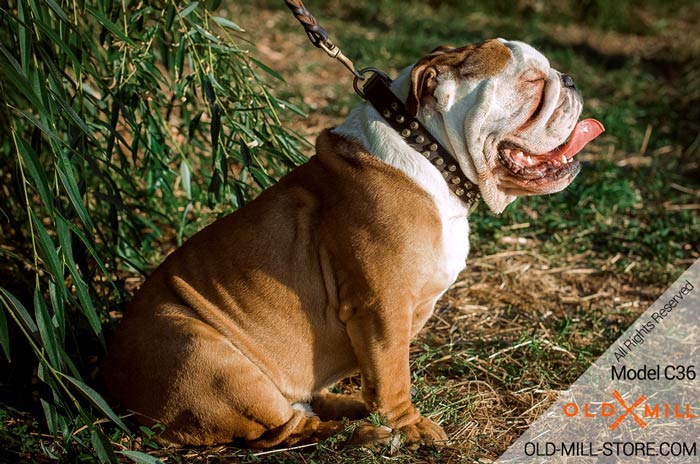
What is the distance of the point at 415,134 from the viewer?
3.14 metres

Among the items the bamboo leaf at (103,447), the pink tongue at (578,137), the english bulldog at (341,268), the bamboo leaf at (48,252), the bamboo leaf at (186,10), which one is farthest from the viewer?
the bamboo leaf at (186,10)

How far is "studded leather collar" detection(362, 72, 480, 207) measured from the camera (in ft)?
10.3

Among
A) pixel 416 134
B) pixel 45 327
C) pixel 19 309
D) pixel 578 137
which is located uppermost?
pixel 19 309

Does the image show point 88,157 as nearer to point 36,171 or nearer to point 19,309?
point 36,171

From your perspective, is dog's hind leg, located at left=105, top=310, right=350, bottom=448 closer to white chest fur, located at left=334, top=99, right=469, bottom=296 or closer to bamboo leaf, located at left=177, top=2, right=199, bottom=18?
white chest fur, located at left=334, top=99, right=469, bottom=296

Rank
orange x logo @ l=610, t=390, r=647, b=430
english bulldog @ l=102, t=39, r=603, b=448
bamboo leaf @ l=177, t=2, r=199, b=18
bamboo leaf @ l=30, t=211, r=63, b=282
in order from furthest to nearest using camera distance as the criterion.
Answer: bamboo leaf @ l=177, t=2, r=199, b=18, orange x logo @ l=610, t=390, r=647, b=430, english bulldog @ l=102, t=39, r=603, b=448, bamboo leaf @ l=30, t=211, r=63, b=282

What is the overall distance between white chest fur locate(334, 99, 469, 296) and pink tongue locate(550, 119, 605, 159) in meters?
0.52

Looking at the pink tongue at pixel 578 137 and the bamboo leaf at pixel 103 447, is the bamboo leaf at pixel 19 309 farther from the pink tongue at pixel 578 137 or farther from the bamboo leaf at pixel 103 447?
the pink tongue at pixel 578 137

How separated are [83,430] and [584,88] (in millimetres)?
6087

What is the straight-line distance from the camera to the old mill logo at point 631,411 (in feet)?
11.8

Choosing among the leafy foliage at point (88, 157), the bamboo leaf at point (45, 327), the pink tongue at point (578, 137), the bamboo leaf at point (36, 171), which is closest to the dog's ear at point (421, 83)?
the pink tongue at point (578, 137)

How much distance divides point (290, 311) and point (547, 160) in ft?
4.03

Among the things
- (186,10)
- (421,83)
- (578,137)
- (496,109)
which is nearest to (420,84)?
(421,83)

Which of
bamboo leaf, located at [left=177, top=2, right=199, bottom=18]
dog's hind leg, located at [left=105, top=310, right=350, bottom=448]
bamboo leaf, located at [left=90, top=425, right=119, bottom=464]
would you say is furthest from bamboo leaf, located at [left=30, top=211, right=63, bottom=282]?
bamboo leaf, located at [left=177, top=2, right=199, bottom=18]
